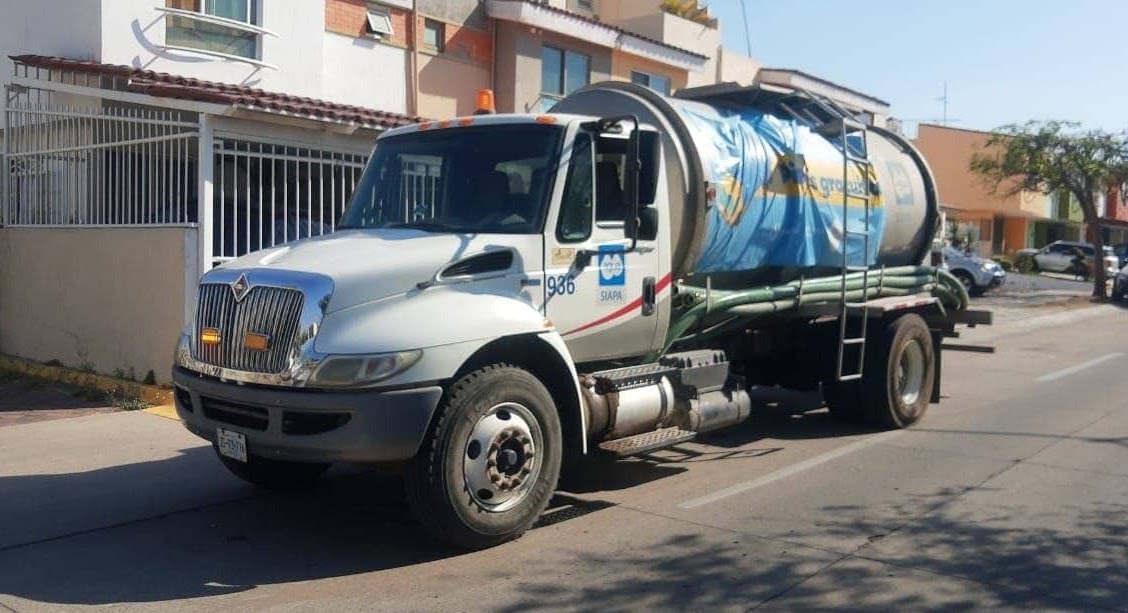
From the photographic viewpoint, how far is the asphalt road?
557 centimetres

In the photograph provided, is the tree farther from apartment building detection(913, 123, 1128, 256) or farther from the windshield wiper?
the windshield wiper

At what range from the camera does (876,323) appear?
10359 millimetres

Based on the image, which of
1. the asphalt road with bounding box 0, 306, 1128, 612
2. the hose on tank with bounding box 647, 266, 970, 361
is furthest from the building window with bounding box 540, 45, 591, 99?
the asphalt road with bounding box 0, 306, 1128, 612

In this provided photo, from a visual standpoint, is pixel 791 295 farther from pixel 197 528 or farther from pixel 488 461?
pixel 197 528

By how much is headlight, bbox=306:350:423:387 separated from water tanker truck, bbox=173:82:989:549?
0.01 meters

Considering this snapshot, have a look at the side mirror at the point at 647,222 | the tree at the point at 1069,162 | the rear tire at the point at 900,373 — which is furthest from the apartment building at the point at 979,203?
the side mirror at the point at 647,222

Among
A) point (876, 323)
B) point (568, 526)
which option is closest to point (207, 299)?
point (568, 526)

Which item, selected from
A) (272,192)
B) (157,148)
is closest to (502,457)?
(272,192)

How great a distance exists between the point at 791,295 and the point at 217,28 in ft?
32.0

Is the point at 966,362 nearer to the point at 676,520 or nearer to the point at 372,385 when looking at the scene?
the point at 676,520

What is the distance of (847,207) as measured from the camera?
9906 millimetres

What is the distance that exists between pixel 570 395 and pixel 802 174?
144 inches

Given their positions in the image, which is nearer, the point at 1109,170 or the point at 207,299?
the point at 207,299

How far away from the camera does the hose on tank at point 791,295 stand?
26.4 feet
